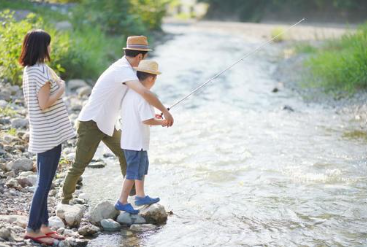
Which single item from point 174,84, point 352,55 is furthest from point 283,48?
point 352,55

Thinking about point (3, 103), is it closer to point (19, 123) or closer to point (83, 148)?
point (19, 123)

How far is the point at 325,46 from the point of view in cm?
1617

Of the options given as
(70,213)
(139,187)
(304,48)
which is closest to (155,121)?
(139,187)

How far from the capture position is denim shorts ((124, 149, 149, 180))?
551 cm

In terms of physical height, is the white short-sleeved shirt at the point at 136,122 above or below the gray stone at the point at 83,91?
above

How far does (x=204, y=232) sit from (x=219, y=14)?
35.6m

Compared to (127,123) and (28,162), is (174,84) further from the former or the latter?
(127,123)

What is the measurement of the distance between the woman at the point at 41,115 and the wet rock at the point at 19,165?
213 centimetres

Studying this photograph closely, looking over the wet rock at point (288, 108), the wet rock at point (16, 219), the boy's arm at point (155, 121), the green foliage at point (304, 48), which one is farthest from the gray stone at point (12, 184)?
the green foliage at point (304, 48)

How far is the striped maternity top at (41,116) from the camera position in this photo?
4617mm

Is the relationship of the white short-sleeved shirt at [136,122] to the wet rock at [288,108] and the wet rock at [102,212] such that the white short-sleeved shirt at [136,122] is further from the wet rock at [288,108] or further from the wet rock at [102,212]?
the wet rock at [288,108]

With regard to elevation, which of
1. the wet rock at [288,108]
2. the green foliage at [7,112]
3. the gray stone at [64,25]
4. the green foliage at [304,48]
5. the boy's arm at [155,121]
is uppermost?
the boy's arm at [155,121]

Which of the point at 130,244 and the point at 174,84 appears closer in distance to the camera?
the point at 130,244

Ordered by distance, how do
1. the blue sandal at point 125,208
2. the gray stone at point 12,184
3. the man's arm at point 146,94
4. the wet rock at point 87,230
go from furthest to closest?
1. the gray stone at point 12,184
2. the blue sandal at point 125,208
3. the man's arm at point 146,94
4. the wet rock at point 87,230
